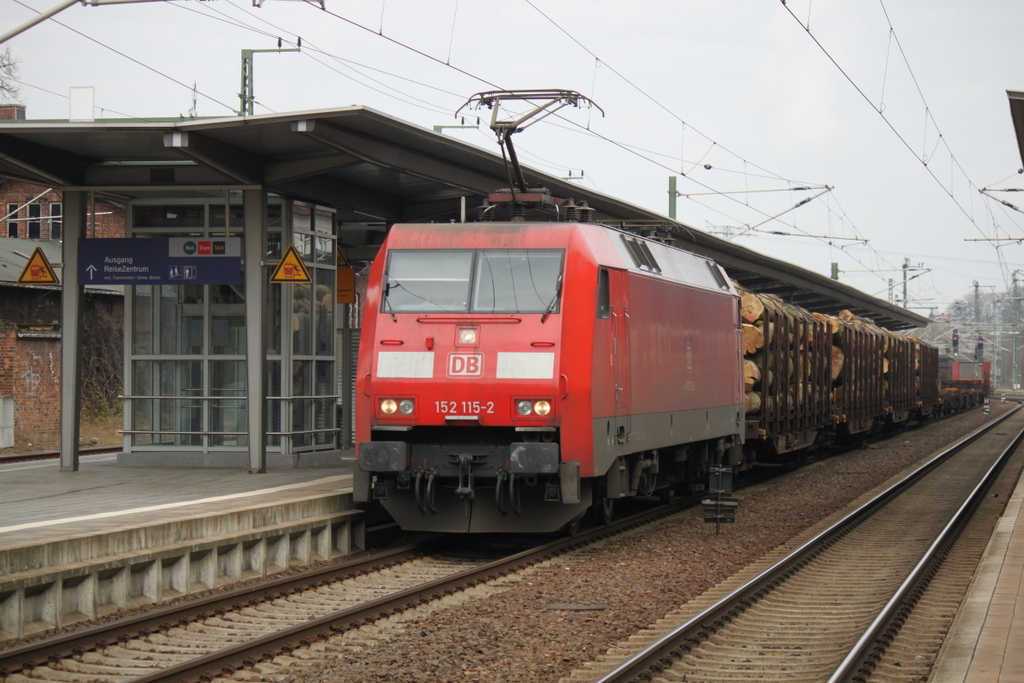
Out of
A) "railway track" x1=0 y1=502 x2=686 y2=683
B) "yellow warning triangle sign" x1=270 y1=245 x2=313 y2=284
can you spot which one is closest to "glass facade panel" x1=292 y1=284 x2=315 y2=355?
"yellow warning triangle sign" x1=270 y1=245 x2=313 y2=284

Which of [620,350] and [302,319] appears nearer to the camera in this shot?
[620,350]

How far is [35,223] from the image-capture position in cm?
4303

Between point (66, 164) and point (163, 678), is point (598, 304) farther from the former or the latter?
→ point (66, 164)

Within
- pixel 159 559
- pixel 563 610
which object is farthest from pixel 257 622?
pixel 563 610

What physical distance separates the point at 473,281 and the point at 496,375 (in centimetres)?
111

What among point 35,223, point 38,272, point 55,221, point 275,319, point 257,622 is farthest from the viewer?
point 35,223

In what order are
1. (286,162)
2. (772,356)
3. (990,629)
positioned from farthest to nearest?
1. (772,356)
2. (286,162)
3. (990,629)

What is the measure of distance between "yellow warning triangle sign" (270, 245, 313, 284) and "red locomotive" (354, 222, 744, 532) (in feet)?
8.79

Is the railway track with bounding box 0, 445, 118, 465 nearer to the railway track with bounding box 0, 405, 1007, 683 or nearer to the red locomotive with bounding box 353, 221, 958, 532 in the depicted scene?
the red locomotive with bounding box 353, 221, 958, 532

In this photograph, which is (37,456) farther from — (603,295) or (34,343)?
(603,295)

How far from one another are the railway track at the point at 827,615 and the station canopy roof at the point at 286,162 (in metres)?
4.76

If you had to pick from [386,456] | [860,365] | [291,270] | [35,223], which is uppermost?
[35,223]

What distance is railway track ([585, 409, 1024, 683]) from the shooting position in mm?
7422

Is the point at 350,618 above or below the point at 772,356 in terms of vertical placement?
below
